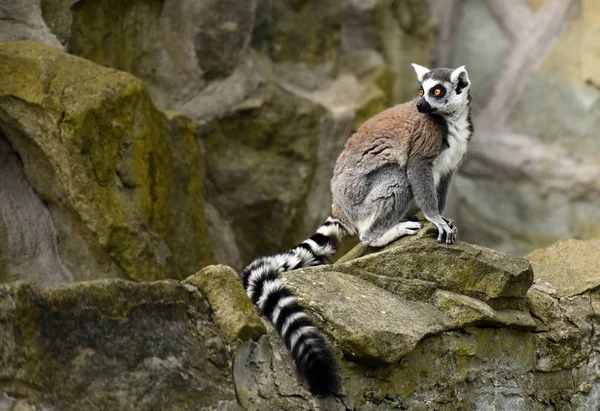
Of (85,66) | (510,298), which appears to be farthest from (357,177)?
(85,66)

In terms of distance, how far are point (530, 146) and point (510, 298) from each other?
382 centimetres

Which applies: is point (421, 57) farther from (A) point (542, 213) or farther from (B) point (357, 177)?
(B) point (357, 177)

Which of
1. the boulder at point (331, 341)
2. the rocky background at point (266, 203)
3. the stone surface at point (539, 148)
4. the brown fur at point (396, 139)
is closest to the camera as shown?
the boulder at point (331, 341)

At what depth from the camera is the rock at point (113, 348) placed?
10.0 ft

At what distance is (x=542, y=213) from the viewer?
321 inches

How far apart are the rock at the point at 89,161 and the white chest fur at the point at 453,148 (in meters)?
1.94

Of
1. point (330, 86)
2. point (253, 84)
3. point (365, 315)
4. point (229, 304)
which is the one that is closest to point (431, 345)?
point (365, 315)

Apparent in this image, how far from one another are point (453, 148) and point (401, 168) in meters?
0.34

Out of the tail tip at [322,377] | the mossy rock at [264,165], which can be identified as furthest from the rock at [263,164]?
the tail tip at [322,377]

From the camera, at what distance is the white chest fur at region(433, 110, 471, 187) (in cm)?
508

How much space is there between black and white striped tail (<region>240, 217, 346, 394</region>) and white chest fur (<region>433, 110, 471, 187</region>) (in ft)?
3.98

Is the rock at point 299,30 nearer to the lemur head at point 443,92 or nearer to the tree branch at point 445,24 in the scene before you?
the tree branch at point 445,24

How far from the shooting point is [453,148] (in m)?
5.11

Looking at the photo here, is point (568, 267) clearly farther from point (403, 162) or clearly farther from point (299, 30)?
point (299, 30)
